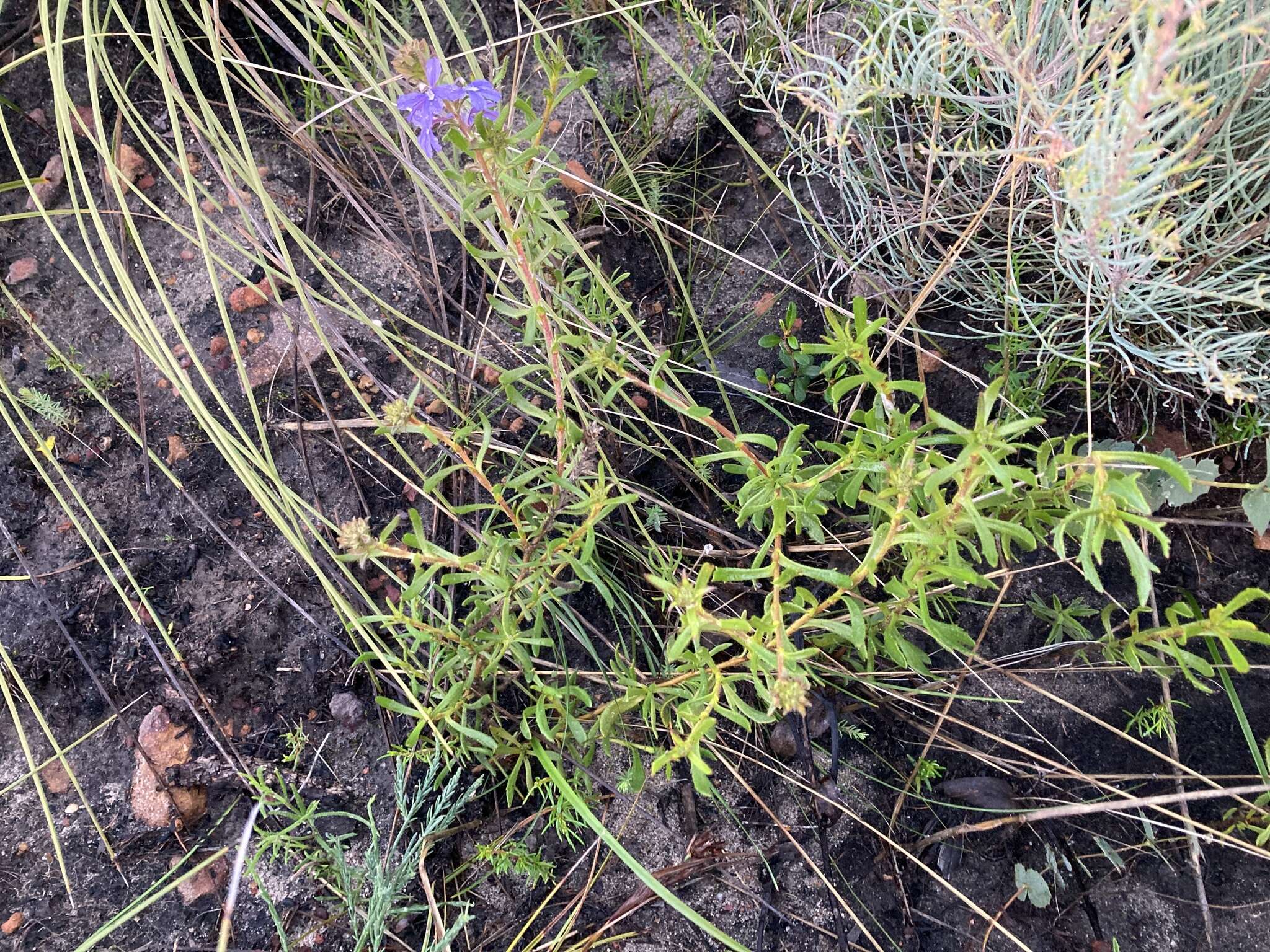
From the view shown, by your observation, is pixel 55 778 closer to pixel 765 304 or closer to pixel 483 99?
pixel 483 99

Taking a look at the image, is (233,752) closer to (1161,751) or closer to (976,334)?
(976,334)

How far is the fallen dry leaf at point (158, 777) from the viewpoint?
70.6 inches

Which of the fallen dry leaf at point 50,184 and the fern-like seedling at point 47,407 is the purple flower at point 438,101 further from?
the fallen dry leaf at point 50,184

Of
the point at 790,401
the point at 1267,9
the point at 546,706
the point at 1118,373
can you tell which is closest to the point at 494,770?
the point at 546,706

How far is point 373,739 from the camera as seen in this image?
1875 mm

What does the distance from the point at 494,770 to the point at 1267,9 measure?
2092mm

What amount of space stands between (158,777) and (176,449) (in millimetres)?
796

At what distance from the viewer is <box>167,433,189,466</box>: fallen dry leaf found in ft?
6.68

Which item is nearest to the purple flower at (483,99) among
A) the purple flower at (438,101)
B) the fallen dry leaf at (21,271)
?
the purple flower at (438,101)

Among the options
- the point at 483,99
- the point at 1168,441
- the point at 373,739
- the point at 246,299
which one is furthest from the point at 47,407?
the point at 1168,441

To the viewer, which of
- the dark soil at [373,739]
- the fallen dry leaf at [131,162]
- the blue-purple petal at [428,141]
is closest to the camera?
the blue-purple petal at [428,141]

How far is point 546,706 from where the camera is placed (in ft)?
5.50

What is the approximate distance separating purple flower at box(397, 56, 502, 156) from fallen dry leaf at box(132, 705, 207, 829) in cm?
150

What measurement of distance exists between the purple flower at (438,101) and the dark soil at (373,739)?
41.0 inches
